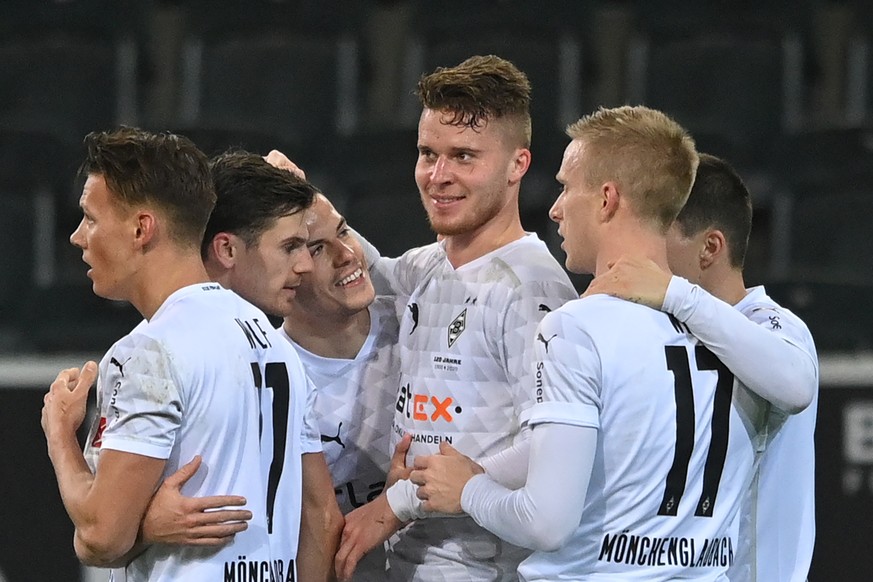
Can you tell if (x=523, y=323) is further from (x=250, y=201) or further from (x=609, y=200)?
(x=250, y=201)

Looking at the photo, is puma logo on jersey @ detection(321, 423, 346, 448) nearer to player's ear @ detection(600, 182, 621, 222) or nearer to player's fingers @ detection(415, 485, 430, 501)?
player's fingers @ detection(415, 485, 430, 501)

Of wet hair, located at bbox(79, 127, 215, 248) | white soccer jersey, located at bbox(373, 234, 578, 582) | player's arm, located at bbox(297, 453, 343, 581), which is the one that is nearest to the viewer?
wet hair, located at bbox(79, 127, 215, 248)

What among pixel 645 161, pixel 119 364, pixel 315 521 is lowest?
pixel 315 521

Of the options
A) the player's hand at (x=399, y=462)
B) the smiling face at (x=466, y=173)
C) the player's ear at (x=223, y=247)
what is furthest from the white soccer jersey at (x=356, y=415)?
the player's ear at (x=223, y=247)

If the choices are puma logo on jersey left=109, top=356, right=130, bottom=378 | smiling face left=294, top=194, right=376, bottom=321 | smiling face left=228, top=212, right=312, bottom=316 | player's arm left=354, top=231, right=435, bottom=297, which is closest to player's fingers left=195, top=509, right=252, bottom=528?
puma logo on jersey left=109, top=356, right=130, bottom=378

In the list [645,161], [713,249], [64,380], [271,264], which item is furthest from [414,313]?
[64,380]

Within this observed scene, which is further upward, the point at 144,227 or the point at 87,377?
the point at 144,227

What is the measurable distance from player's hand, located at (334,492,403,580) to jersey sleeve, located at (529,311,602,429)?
30.6 inches

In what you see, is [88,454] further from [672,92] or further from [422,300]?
[672,92]

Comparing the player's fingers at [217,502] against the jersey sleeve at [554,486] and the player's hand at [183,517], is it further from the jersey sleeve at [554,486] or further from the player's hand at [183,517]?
the jersey sleeve at [554,486]

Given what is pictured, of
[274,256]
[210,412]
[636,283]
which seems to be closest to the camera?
[210,412]

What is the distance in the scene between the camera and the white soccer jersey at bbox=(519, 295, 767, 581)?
2.79 metres

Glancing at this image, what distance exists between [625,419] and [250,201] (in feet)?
3.77

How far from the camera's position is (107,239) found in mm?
2865
